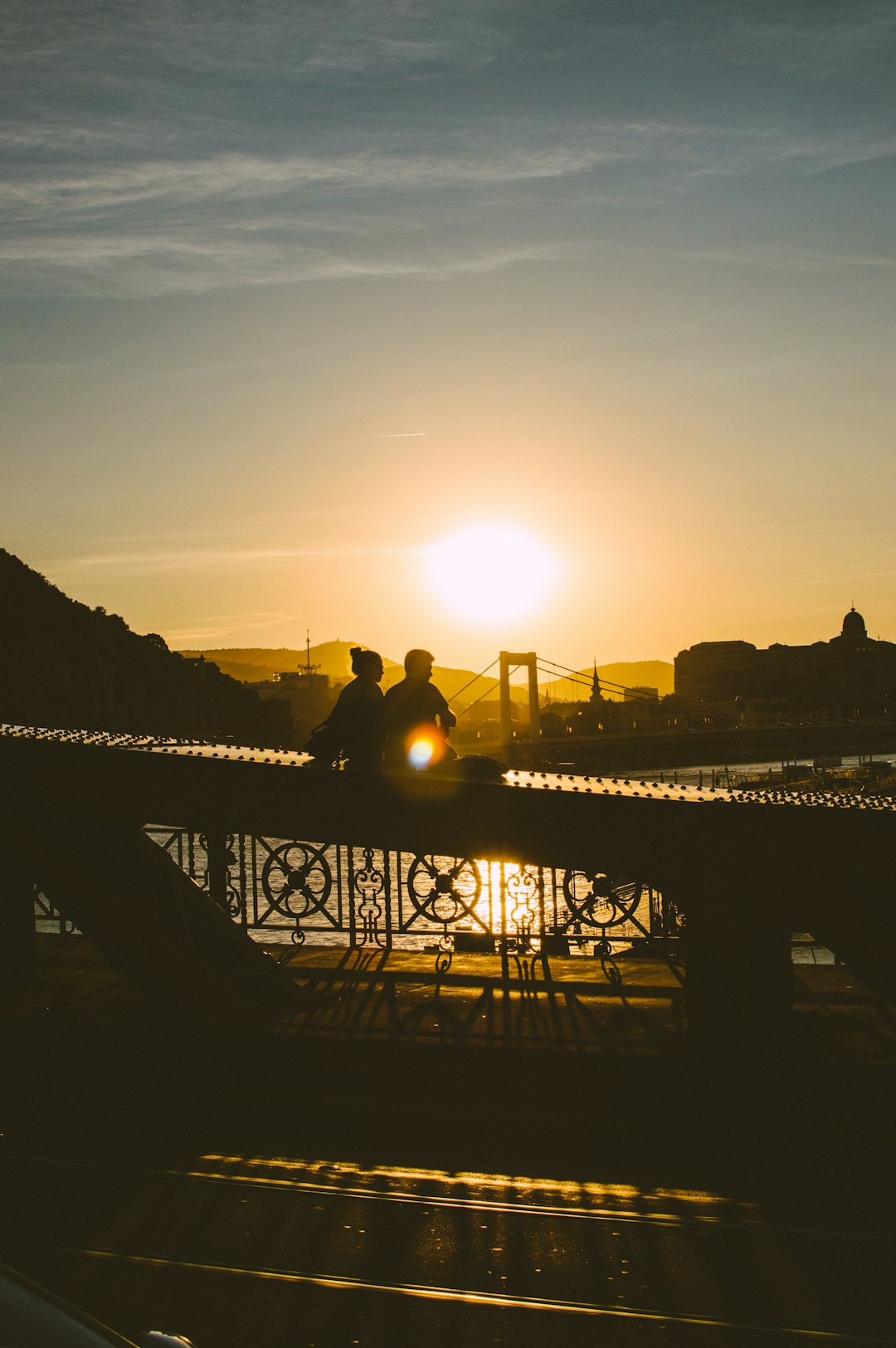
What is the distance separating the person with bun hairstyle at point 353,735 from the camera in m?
6.89

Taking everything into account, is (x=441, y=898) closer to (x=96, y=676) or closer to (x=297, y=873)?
(x=297, y=873)

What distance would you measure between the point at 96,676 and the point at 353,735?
62282 millimetres

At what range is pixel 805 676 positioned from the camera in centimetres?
14562

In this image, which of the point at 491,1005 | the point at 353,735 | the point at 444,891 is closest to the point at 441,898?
the point at 444,891

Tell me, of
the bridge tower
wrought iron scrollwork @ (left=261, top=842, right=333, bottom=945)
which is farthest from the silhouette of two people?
the bridge tower

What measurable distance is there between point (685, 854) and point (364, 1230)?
246cm

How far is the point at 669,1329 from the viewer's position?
13.2 ft

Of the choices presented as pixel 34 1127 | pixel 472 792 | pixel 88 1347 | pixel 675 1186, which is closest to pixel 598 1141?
pixel 675 1186

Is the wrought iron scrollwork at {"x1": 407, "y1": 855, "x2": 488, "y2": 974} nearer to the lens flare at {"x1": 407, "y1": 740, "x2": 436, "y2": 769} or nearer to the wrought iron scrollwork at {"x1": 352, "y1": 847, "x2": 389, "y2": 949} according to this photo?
the wrought iron scrollwork at {"x1": 352, "y1": 847, "x2": 389, "y2": 949}

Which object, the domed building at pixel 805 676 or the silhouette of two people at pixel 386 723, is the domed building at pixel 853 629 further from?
the silhouette of two people at pixel 386 723

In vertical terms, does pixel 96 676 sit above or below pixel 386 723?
above

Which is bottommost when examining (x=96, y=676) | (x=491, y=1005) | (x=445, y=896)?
(x=491, y=1005)

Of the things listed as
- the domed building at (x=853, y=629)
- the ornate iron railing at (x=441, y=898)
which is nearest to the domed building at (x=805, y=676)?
the domed building at (x=853, y=629)

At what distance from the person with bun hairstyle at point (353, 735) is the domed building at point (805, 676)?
93.7 metres
